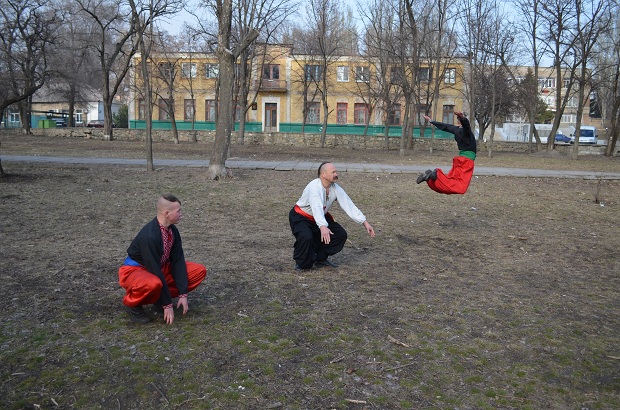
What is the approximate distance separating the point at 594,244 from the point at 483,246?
182 cm

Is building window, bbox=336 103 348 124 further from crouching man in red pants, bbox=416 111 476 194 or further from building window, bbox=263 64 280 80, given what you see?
crouching man in red pants, bbox=416 111 476 194

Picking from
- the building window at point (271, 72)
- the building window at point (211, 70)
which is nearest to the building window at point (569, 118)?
the building window at point (271, 72)

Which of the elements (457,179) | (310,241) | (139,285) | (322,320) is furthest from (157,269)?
(457,179)

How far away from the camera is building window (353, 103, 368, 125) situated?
54344 mm

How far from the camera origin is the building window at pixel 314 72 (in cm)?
5041

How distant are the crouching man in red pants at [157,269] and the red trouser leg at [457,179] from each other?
182 inches

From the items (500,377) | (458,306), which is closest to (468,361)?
(500,377)

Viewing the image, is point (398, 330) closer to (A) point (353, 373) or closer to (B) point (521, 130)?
(A) point (353, 373)

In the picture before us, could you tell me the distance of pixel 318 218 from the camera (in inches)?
Result: 249

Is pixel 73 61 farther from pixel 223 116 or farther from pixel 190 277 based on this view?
pixel 190 277

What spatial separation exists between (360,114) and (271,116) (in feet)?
28.8

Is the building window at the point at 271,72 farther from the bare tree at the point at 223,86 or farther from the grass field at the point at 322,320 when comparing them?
the grass field at the point at 322,320

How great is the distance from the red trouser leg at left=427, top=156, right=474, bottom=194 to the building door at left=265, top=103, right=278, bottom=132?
47.4 m

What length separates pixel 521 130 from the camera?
198 ft
